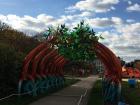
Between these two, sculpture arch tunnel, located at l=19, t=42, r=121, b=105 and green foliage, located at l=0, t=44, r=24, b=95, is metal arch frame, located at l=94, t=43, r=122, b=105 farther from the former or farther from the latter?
green foliage, located at l=0, t=44, r=24, b=95

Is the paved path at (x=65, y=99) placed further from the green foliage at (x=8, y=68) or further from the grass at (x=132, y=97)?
the grass at (x=132, y=97)

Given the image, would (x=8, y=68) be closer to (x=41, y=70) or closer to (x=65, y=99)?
(x=65, y=99)

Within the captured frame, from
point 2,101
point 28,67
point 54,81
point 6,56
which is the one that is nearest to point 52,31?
point 28,67

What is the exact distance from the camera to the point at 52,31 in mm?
30781

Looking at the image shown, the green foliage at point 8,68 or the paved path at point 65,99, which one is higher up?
the green foliage at point 8,68

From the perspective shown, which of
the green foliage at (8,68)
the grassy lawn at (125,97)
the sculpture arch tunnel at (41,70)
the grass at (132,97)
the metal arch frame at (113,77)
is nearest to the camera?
the green foliage at (8,68)

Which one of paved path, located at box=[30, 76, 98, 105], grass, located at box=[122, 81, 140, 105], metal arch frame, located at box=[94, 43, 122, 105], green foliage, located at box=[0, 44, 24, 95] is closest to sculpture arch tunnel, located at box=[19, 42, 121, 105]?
metal arch frame, located at box=[94, 43, 122, 105]

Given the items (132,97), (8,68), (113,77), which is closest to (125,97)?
(132,97)

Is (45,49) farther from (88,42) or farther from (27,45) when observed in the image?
(27,45)

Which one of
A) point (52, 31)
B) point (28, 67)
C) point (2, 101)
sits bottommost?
point (2, 101)

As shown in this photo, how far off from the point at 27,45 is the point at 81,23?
2636cm

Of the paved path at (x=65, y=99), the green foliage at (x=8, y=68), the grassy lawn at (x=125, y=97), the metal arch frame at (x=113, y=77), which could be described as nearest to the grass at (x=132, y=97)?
the grassy lawn at (x=125, y=97)

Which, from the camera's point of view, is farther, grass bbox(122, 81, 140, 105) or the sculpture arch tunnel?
the sculpture arch tunnel

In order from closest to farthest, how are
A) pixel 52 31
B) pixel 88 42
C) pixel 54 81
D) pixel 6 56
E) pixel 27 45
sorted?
pixel 6 56 < pixel 88 42 < pixel 52 31 < pixel 54 81 < pixel 27 45
